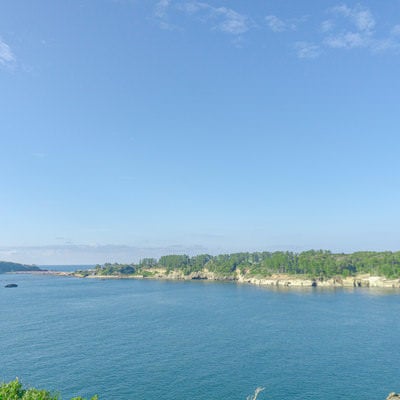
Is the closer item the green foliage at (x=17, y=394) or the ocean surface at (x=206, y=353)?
the green foliage at (x=17, y=394)

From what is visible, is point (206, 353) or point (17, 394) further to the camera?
point (206, 353)

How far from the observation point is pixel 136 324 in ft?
474

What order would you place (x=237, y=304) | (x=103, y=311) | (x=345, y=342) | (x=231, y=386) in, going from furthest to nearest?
(x=237, y=304)
(x=103, y=311)
(x=345, y=342)
(x=231, y=386)

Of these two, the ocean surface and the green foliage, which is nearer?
the green foliage

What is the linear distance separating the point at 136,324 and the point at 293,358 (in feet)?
234

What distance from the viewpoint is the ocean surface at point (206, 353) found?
79125 millimetres

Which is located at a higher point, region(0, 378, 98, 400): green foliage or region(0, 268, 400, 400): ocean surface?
region(0, 378, 98, 400): green foliage

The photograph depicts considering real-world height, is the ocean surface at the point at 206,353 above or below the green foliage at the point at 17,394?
below

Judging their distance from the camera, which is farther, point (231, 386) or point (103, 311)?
point (103, 311)

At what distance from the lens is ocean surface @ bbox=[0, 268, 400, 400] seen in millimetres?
79125

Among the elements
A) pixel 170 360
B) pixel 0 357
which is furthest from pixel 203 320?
pixel 0 357

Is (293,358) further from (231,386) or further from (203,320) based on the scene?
(203,320)

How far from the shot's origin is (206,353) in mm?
103188

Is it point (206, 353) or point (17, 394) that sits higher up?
point (17, 394)
